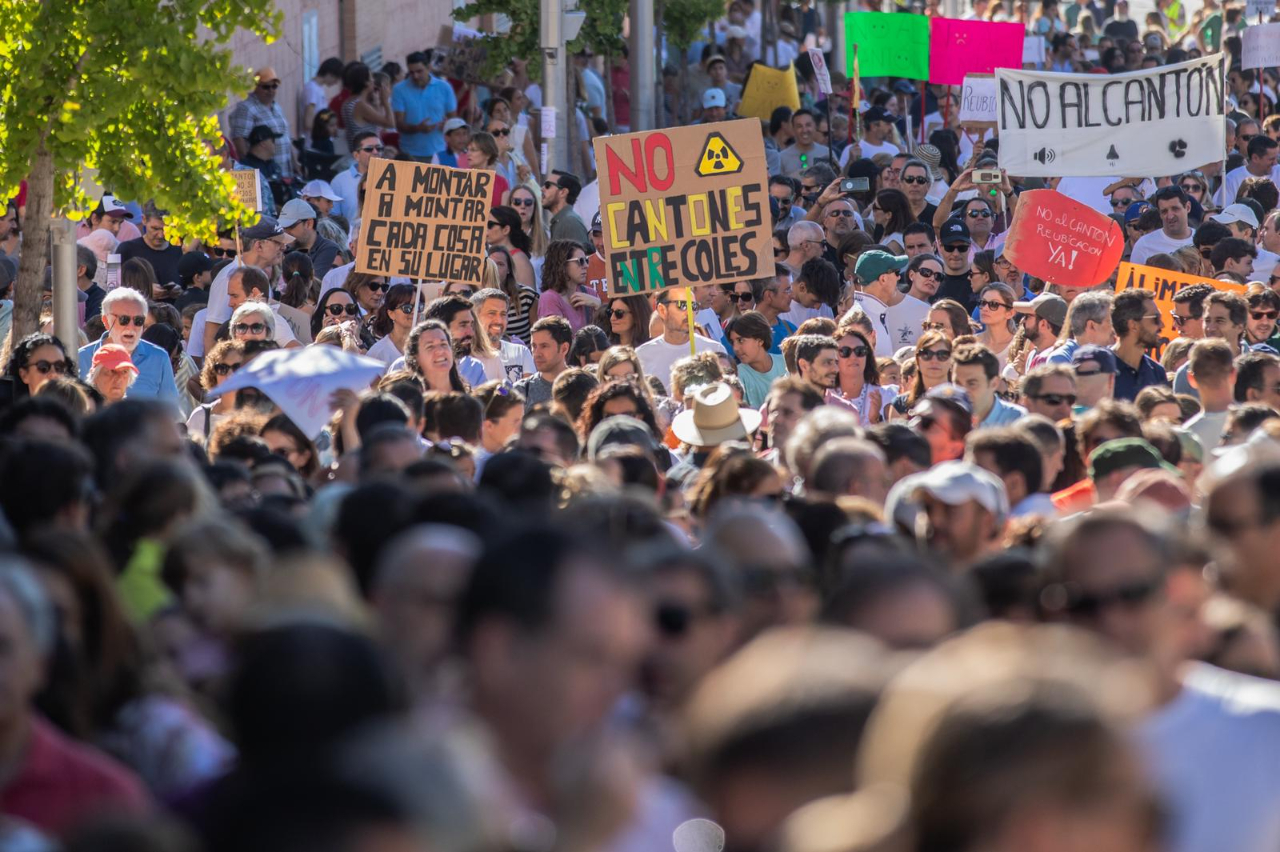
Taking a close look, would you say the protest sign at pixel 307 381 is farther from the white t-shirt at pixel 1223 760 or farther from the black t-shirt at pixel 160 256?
the black t-shirt at pixel 160 256

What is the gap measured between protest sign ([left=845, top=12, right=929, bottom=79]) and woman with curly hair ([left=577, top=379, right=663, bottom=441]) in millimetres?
12771

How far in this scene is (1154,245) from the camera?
1474 centimetres

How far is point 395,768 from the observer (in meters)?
2.09

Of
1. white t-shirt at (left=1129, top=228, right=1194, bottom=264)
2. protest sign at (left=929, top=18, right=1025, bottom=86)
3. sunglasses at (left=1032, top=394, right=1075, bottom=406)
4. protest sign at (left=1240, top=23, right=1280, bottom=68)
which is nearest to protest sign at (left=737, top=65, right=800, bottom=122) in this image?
protest sign at (left=929, top=18, right=1025, bottom=86)

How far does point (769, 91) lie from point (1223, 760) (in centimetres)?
1888

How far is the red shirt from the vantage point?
3297 mm

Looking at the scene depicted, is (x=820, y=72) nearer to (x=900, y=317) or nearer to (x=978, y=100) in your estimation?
(x=978, y=100)

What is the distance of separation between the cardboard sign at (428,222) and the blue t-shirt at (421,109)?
289 inches

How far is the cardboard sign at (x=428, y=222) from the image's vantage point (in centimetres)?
1182

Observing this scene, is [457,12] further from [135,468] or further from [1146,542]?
[1146,542]

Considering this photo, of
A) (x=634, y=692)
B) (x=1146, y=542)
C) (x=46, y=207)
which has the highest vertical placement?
(x=46, y=207)

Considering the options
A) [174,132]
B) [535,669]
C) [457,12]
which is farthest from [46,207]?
[457,12]

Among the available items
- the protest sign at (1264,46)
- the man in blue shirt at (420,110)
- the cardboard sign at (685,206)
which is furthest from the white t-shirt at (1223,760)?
the protest sign at (1264,46)

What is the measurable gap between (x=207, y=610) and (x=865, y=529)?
1.76 metres
